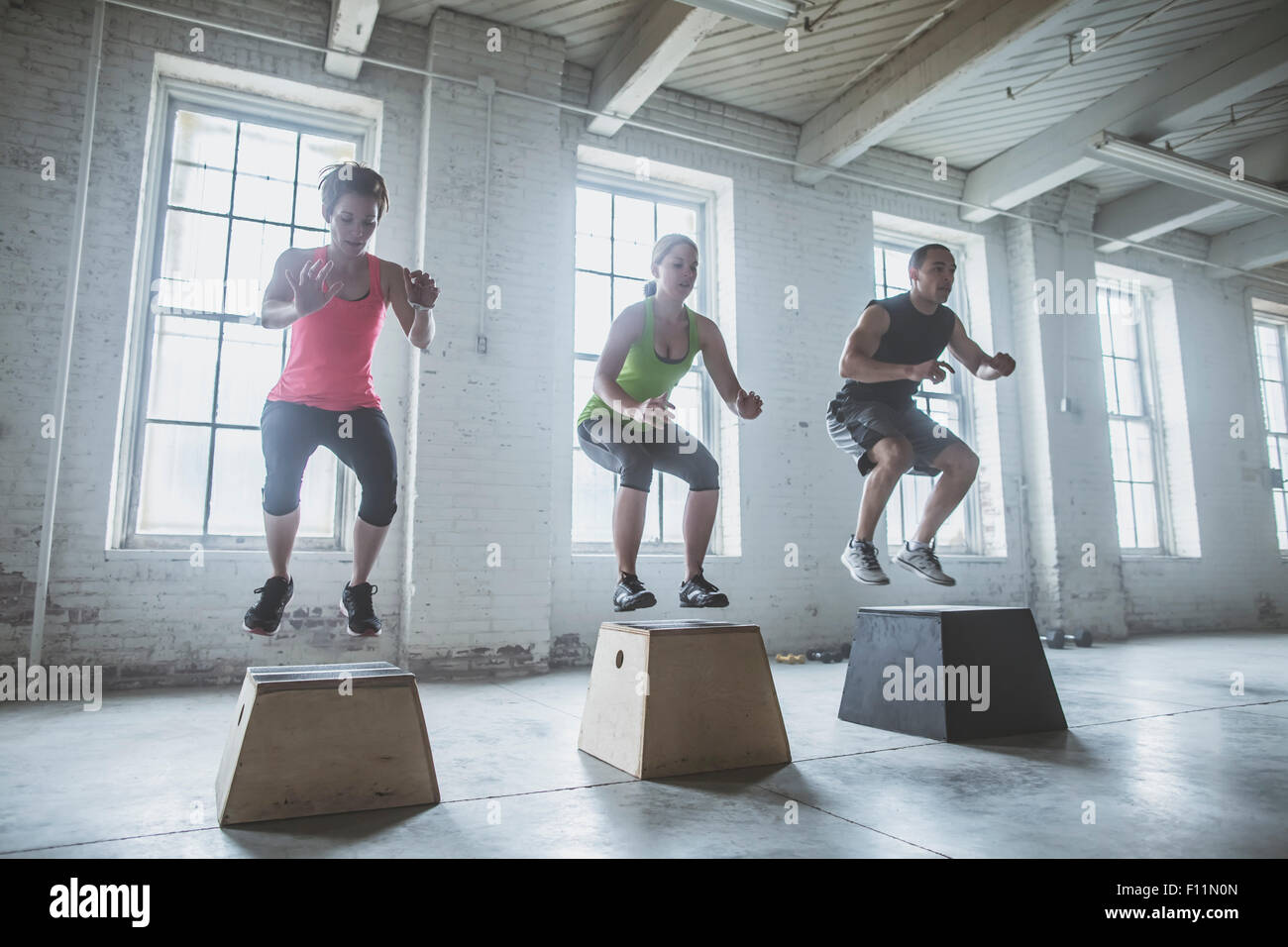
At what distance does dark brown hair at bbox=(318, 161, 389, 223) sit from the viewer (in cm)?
235

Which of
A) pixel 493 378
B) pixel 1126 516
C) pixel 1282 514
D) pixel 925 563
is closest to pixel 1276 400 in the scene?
pixel 1282 514

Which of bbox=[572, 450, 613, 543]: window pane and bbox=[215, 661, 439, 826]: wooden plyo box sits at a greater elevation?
bbox=[572, 450, 613, 543]: window pane

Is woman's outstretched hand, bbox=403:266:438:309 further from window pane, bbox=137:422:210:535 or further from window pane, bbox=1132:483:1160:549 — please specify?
window pane, bbox=1132:483:1160:549

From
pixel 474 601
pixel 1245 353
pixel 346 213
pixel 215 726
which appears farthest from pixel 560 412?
pixel 1245 353

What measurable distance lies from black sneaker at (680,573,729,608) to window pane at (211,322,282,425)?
3.78m

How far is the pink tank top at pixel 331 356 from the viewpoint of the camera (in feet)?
7.90

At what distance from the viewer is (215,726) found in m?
3.79

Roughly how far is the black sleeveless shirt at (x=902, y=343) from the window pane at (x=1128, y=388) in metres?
6.93

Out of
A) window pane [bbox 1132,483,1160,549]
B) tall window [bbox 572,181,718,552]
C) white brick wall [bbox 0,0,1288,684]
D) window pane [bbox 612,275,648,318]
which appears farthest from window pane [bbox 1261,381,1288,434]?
window pane [bbox 612,275,648,318]

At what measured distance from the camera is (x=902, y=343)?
3.61 meters

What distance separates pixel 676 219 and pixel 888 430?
439 cm
